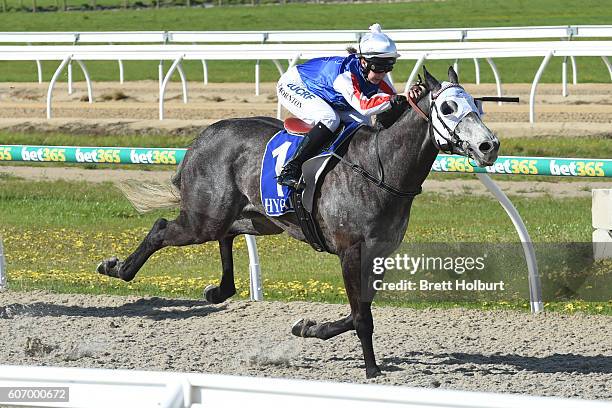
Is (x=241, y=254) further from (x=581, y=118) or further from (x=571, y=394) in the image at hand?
(x=581, y=118)

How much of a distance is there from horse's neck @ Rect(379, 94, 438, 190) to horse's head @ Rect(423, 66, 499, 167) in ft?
0.32

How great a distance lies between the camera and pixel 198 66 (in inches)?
1059

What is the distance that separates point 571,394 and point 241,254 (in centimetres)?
459

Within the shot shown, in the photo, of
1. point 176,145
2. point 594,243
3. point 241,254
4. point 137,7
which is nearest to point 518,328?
point 594,243

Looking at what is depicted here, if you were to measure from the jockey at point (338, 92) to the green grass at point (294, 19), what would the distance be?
18.5 meters

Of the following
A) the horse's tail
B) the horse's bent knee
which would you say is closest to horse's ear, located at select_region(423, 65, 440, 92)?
the horse's bent knee

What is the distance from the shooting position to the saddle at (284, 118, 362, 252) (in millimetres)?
5617

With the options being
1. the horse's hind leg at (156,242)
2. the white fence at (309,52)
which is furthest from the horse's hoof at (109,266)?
the white fence at (309,52)

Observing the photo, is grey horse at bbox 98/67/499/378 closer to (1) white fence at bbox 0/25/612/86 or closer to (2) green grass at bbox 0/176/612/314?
(2) green grass at bbox 0/176/612/314

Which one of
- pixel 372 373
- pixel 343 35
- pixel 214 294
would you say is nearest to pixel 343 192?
pixel 372 373

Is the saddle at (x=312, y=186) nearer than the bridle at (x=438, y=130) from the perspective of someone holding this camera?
No

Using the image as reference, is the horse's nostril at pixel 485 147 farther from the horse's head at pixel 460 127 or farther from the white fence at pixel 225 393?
the white fence at pixel 225 393

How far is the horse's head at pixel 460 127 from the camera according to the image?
16.6 ft

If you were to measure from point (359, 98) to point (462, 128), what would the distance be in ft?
1.96
